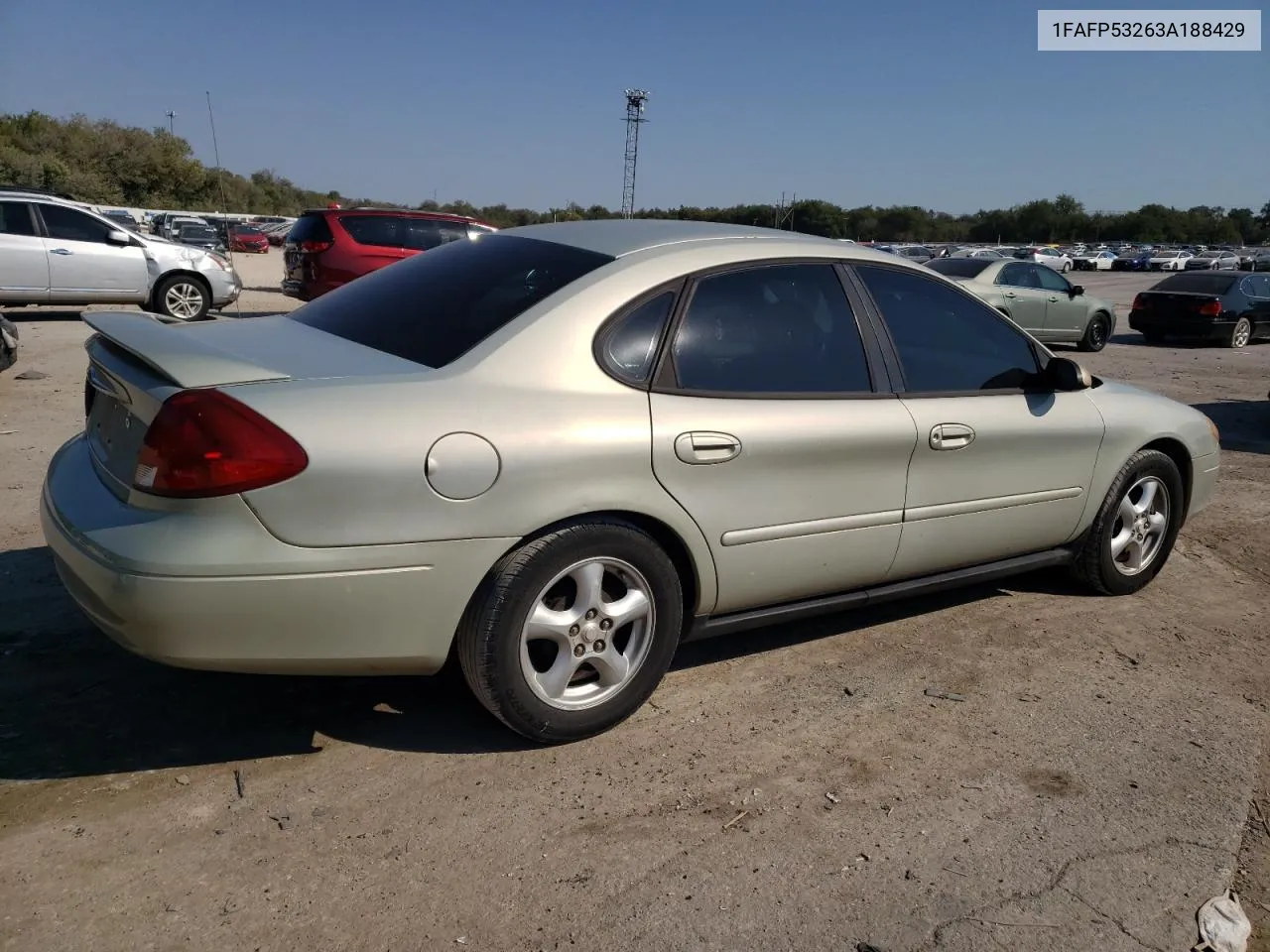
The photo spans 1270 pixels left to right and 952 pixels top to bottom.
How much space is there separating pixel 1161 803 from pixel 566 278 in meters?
2.42

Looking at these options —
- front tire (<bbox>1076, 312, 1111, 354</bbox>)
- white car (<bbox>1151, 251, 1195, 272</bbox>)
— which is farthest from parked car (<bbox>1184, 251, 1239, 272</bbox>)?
front tire (<bbox>1076, 312, 1111, 354</bbox>)

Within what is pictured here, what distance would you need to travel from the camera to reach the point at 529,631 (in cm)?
305

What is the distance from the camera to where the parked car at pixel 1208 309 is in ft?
56.9

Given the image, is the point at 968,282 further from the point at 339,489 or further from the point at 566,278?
the point at 339,489

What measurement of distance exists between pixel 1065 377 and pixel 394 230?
A: 459 inches

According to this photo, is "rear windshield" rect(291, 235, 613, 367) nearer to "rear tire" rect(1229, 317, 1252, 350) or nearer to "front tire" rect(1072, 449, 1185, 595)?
"front tire" rect(1072, 449, 1185, 595)

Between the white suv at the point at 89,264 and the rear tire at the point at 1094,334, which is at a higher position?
the white suv at the point at 89,264

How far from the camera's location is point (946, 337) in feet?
13.8

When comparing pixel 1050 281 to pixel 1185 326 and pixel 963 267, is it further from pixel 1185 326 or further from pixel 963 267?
pixel 1185 326

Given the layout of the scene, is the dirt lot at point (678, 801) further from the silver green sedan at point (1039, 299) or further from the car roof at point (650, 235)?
the silver green sedan at point (1039, 299)

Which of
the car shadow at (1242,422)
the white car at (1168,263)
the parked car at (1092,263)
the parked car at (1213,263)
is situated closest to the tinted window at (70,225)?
the car shadow at (1242,422)

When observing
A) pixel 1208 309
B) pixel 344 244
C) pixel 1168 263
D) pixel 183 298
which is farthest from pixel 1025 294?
pixel 1168 263

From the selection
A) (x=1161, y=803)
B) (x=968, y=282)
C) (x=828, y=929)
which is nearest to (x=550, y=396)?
(x=828, y=929)

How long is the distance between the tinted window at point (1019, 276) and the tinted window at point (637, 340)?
1326cm
